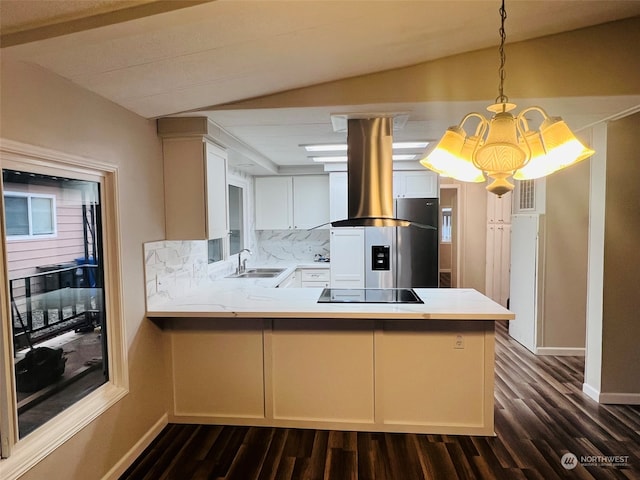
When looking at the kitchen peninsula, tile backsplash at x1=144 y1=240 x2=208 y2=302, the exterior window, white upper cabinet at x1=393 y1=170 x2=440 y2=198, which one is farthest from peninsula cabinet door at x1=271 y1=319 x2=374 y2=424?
white upper cabinet at x1=393 y1=170 x2=440 y2=198

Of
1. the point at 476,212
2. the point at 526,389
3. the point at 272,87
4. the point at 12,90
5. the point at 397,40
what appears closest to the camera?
the point at 12,90

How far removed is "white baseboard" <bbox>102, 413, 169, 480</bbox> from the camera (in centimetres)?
213

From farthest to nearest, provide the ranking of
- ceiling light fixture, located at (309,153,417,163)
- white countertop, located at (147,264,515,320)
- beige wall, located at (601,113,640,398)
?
ceiling light fixture, located at (309,153,417,163) → beige wall, located at (601,113,640,398) → white countertop, located at (147,264,515,320)

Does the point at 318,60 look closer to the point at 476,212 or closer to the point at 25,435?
the point at 25,435

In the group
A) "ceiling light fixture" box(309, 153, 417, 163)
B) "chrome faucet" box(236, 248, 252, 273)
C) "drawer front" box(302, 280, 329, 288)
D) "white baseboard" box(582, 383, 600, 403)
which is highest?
"ceiling light fixture" box(309, 153, 417, 163)

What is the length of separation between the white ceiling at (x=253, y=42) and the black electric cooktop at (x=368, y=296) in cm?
132

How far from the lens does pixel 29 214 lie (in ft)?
5.53

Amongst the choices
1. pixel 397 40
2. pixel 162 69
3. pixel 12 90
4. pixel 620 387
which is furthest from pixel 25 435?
pixel 620 387

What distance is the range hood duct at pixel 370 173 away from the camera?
108 inches

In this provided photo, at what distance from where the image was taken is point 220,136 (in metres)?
2.89

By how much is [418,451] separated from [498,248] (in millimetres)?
4298

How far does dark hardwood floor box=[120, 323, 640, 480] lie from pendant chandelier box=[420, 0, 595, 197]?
5.84 ft

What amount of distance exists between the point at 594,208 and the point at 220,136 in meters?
3.08

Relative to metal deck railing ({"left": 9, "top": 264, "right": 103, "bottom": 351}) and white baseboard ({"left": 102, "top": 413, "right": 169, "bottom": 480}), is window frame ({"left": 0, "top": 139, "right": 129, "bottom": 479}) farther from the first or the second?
white baseboard ({"left": 102, "top": 413, "right": 169, "bottom": 480})
